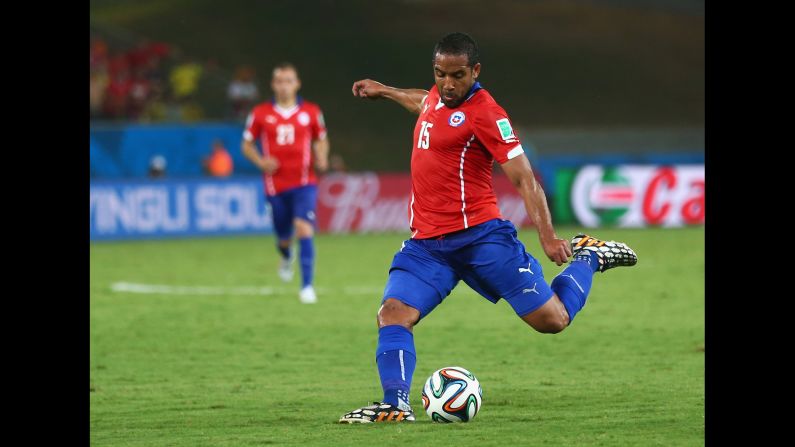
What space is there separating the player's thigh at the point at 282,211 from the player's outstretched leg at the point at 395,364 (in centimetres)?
704

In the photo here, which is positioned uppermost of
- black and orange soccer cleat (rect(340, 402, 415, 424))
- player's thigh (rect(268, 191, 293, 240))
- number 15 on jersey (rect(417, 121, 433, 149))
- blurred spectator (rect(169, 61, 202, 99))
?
blurred spectator (rect(169, 61, 202, 99))

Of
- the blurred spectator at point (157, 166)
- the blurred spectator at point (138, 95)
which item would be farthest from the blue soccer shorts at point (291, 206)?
the blurred spectator at point (138, 95)

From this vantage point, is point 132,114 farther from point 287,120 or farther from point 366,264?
point 287,120

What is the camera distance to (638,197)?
23.1 metres

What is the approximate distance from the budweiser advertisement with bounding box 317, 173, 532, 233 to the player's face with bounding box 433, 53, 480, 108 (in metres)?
16.2

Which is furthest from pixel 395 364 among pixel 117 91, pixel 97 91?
pixel 117 91

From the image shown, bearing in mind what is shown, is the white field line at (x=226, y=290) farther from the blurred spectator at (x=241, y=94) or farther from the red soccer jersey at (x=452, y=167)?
the blurred spectator at (x=241, y=94)

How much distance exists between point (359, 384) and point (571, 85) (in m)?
37.1

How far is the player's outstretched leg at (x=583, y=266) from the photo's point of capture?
7371 mm

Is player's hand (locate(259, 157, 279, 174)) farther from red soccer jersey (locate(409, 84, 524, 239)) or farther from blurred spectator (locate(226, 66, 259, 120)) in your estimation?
blurred spectator (locate(226, 66, 259, 120))

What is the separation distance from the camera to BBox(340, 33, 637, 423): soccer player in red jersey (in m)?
6.80

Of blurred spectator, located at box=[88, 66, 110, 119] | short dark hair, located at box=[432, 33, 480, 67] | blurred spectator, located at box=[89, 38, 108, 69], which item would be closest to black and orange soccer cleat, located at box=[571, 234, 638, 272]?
short dark hair, located at box=[432, 33, 480, 67]

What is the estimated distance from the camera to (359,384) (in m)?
8.57
